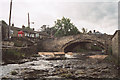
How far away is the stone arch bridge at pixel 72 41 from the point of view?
2233cm

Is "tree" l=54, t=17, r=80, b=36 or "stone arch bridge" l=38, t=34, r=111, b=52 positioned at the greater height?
"tree" l=54, t=17, r=80, b=36

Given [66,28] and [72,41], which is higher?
[66,28]

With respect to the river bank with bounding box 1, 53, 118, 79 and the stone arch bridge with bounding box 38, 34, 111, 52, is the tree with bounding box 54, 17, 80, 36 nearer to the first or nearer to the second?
the stone arch bridge with bounding box 38, 34, 111, 52

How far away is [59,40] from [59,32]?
15.1m

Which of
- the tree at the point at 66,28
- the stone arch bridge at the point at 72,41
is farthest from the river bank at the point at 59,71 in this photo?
the tree at the point at 66,28

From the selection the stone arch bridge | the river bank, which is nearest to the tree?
the stone arch bridge

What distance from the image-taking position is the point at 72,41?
977 inches

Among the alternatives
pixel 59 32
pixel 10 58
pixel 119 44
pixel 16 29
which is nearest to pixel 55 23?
pixel 59 32

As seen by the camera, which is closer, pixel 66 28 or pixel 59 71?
pixel 59 71

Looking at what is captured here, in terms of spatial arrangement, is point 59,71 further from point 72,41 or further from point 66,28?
point 66,28

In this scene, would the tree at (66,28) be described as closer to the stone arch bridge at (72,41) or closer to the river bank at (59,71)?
the stone arch bridge at (72,41)

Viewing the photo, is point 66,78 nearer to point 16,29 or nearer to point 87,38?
point 87,38

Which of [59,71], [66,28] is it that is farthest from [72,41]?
[59,71]

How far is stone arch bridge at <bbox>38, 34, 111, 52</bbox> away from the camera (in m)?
22.3
